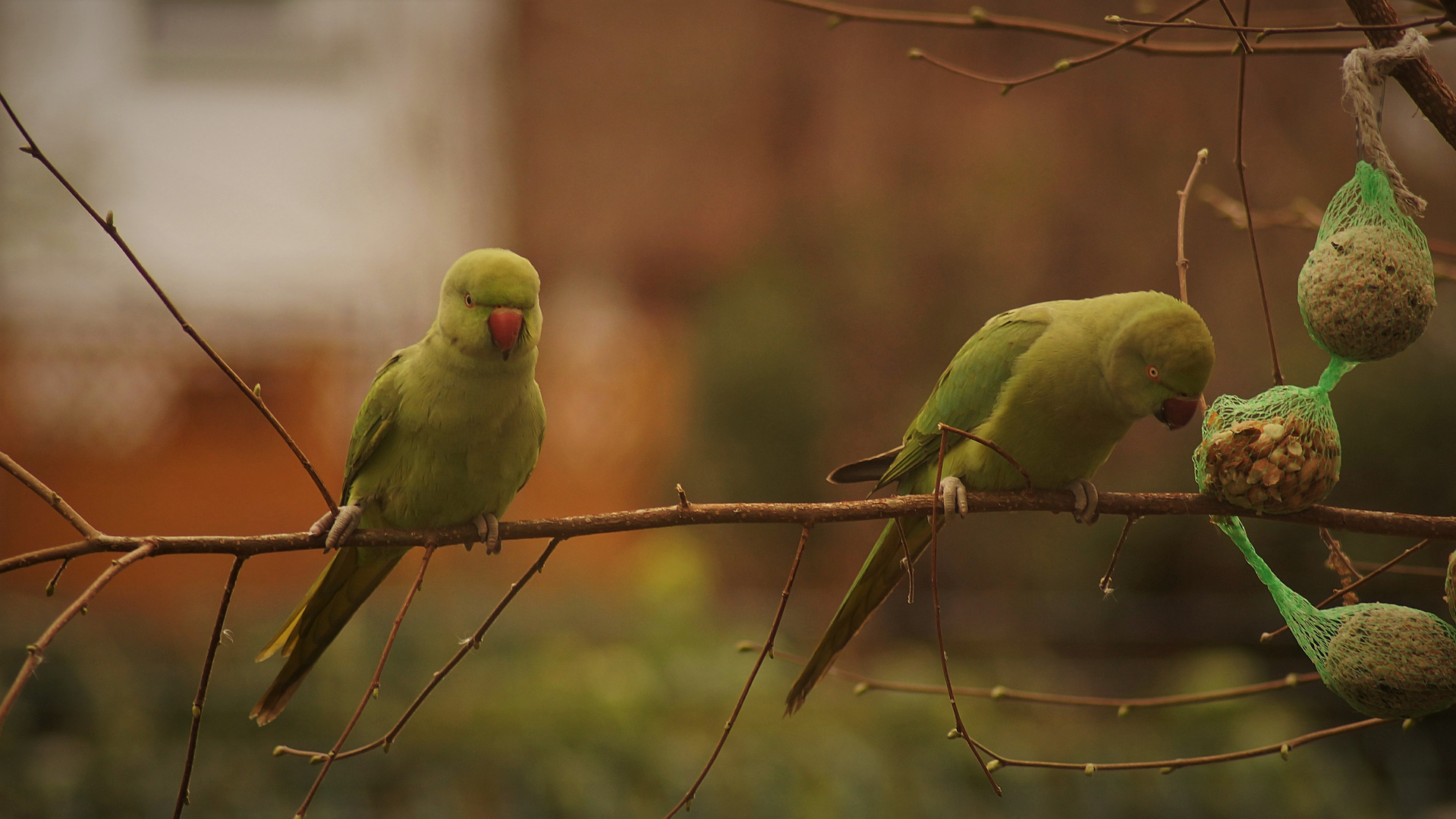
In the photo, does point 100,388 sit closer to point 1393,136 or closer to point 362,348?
point 362,348

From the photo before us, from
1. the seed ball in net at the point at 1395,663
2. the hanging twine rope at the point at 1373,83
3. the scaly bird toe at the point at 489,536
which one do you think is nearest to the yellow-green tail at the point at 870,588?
the scaly bird toe at the point at 489,536

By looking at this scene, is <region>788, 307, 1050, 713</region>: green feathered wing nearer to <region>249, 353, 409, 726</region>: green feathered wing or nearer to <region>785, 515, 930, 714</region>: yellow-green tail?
<region>785, 515, 930, 714</region>: yellow-green tail

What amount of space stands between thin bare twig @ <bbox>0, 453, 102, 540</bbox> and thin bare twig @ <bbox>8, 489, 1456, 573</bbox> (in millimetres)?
24

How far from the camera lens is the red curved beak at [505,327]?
6.19 feet

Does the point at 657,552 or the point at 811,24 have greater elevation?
the point at 811,24

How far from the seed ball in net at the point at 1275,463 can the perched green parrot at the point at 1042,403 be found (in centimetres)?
30

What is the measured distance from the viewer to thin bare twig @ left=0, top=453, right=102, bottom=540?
3.97 feet

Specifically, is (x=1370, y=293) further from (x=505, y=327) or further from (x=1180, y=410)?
(x=505, y=327)

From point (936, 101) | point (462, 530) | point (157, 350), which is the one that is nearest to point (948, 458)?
point (462, 530)

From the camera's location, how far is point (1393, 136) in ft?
16.4

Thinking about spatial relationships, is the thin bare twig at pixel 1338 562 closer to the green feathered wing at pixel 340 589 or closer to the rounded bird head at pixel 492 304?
the rounded bird head at pixel 492 304

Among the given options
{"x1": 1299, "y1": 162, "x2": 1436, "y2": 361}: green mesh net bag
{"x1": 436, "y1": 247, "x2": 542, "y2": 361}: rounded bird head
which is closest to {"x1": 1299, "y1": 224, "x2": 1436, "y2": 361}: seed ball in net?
{"x1": 1299, "y1": 162, "x2": 1436, "y2": 361}: green mesh net bag

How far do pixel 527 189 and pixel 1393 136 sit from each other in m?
8.04

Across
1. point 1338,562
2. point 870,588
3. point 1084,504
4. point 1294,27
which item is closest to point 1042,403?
point 1084,504
